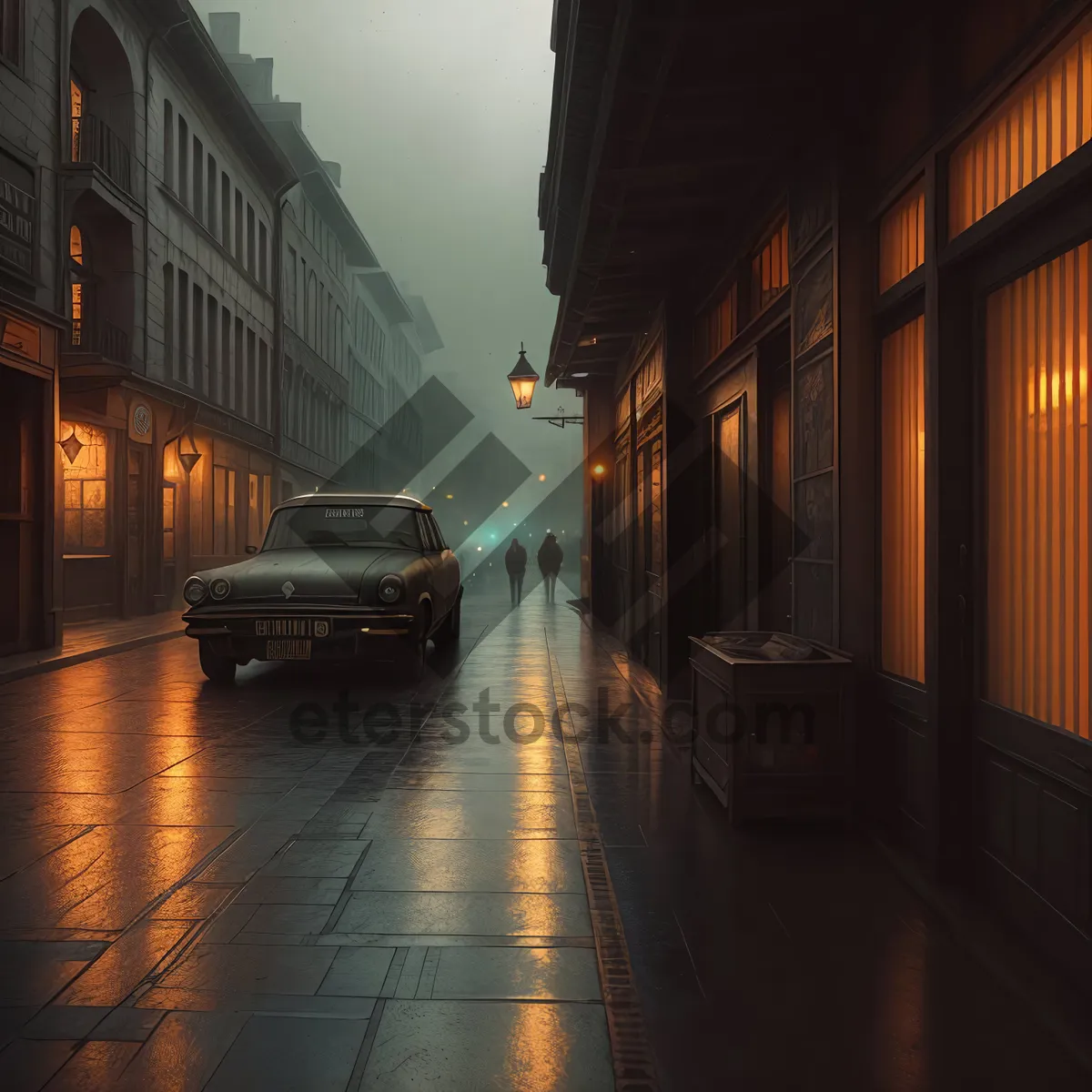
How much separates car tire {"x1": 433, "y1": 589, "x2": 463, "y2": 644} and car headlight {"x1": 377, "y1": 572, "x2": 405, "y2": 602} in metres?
3.08

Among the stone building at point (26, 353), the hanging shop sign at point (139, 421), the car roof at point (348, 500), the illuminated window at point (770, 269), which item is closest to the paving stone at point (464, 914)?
the illuminated window at point (770, 269)

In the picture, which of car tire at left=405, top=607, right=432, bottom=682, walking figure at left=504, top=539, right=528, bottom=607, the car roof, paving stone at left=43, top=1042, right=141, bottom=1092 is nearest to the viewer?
paving stone at left=43, top=1042, right=141, bottom=1092

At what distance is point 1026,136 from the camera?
350 centimetres

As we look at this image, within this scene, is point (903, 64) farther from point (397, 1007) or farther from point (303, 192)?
point (303, 192)

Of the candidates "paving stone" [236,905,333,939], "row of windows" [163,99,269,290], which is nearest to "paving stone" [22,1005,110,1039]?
"paving stone" [236,905,333,939]

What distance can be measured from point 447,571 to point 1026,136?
9.33 meters

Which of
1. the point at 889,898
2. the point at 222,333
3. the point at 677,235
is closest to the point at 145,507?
the point at 222,333

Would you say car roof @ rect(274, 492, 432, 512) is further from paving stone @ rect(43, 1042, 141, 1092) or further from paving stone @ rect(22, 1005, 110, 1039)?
paving stone @ rect(43, 1042, 141, 1092)

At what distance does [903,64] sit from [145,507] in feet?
58.2

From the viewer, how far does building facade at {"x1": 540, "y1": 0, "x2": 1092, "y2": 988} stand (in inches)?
132

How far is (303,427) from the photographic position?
34562 millimetres

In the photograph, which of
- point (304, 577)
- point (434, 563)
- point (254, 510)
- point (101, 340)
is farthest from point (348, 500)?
point (254, 510)

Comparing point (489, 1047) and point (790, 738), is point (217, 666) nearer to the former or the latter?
point (790, 738)

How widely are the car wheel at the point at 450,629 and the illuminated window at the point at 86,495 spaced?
8048mm
